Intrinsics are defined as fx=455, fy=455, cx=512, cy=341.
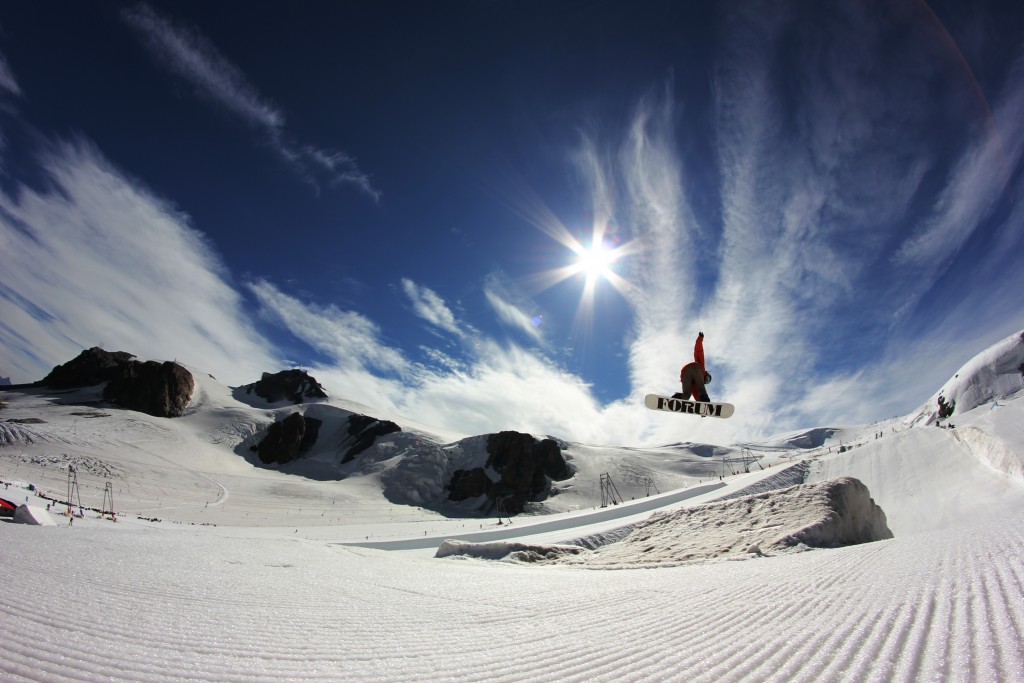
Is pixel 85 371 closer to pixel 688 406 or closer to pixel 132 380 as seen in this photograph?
pixel 132 380

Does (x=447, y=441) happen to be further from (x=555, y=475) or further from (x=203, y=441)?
(x=203, y=441)

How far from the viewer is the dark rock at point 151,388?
108938 millimetres

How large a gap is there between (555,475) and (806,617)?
84.4 metres

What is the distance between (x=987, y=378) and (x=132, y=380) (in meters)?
190

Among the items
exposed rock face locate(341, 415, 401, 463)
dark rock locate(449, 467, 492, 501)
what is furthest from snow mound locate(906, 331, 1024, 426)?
exposed rock face locate(341, 415, 401, 463)

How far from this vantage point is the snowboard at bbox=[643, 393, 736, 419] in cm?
920

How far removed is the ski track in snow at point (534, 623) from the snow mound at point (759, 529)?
3.37 m

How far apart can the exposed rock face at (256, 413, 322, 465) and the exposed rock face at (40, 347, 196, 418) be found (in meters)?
25.4

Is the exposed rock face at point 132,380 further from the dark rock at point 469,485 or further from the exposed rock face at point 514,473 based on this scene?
the exposed rock face at point 514,473

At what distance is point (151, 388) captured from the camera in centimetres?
11150

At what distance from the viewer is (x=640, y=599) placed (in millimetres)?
7113

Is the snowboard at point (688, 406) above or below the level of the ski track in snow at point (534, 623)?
above

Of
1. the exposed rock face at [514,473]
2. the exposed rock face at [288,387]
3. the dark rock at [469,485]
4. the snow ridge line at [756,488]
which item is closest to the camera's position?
the snow ridge line at [756,488]

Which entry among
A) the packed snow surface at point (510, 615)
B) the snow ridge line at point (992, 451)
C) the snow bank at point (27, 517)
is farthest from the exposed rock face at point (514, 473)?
the packed snow surface at point (510, 615)
